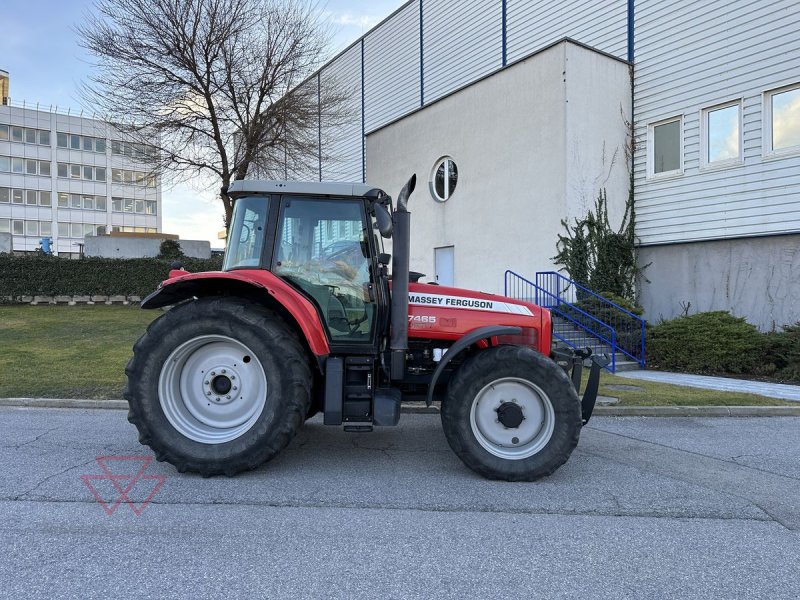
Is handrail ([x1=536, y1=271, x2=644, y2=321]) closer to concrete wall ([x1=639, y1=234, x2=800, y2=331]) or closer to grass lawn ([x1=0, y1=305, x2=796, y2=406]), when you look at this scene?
concrete wall ([x1=639, y1=234, x2=800, y2=331])

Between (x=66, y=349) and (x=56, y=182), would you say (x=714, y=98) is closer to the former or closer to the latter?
(x=66, y=349)

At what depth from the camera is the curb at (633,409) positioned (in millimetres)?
7047

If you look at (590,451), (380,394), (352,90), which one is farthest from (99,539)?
(352,90)

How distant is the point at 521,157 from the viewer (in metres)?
13.8

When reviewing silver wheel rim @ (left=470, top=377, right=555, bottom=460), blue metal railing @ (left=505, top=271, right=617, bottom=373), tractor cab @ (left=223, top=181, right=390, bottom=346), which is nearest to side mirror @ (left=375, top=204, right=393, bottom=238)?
tractor cab @ (left=223, top=181, right=390, bottom=346)

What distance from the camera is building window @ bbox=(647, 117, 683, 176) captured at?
12633 mm

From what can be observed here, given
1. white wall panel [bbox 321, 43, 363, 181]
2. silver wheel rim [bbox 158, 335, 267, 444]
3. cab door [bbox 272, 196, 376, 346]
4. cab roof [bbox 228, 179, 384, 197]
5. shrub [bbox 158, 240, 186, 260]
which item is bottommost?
silver wheel rim [bbox 158, 335, 267, 444]

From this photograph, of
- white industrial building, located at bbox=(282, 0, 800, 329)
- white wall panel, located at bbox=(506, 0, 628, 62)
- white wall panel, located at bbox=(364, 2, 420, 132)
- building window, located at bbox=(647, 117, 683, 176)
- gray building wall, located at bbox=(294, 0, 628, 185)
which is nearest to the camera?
white industrial building, located at bbox=(282, 0, 800, 329)

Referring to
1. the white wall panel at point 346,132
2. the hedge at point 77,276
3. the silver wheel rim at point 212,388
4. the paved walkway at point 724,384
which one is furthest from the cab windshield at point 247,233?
the white wall panel at point 346,132

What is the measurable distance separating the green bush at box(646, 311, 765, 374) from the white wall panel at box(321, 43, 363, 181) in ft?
51.2

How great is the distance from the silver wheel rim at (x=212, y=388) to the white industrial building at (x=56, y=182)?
5573cm

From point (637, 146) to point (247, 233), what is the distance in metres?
11.8

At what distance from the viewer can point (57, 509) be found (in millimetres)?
3619

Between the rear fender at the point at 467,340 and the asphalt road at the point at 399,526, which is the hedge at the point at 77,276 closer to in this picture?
the asphalt road at the point at 399,526
